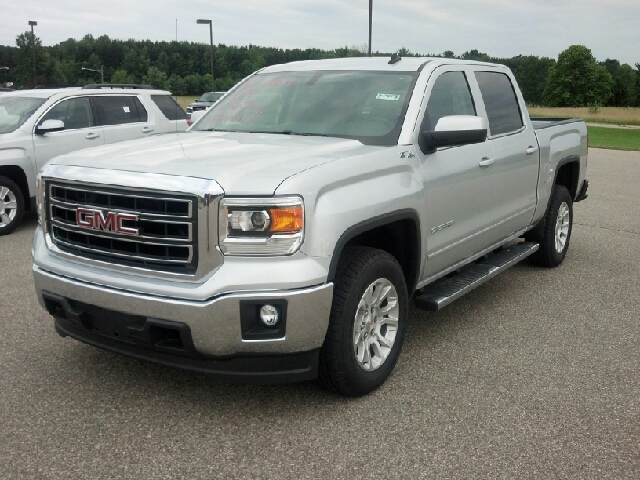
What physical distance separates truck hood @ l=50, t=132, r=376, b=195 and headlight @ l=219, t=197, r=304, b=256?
8 cm

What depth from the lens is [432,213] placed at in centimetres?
439

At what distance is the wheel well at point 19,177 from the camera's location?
28.6 feet

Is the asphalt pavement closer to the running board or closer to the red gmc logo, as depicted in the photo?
the running board

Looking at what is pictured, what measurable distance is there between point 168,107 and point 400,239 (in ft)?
25.0

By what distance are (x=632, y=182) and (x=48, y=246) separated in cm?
1340

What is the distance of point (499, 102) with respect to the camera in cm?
571

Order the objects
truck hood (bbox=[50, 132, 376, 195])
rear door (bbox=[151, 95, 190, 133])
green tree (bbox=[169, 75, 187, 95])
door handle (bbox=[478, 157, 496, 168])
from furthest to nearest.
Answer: green tree (bbox=[169, 75, 187, 95]) → rear door (bbox=[151, 95, 190, 133]) → door handle (bbox=[478, 157, 496, 168]) → truck hood (bbox=[50, 132, 376, 195])

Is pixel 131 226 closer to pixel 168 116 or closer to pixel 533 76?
pixel 168 116

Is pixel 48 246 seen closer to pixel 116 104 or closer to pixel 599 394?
pixel 599 394

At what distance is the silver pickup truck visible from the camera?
3305 mm

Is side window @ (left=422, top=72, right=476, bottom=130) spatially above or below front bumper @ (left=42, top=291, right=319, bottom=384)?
above

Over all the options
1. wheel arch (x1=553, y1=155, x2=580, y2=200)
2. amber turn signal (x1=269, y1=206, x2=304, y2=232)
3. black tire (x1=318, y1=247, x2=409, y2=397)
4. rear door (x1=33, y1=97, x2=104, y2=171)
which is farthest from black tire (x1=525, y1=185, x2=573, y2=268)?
rear door (x1=33, y1=97, x2=104, y2=171)

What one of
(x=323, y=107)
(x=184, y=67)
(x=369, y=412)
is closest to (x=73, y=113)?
(x=323, y=107)

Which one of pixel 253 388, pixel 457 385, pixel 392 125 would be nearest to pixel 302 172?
pixel 392 125
